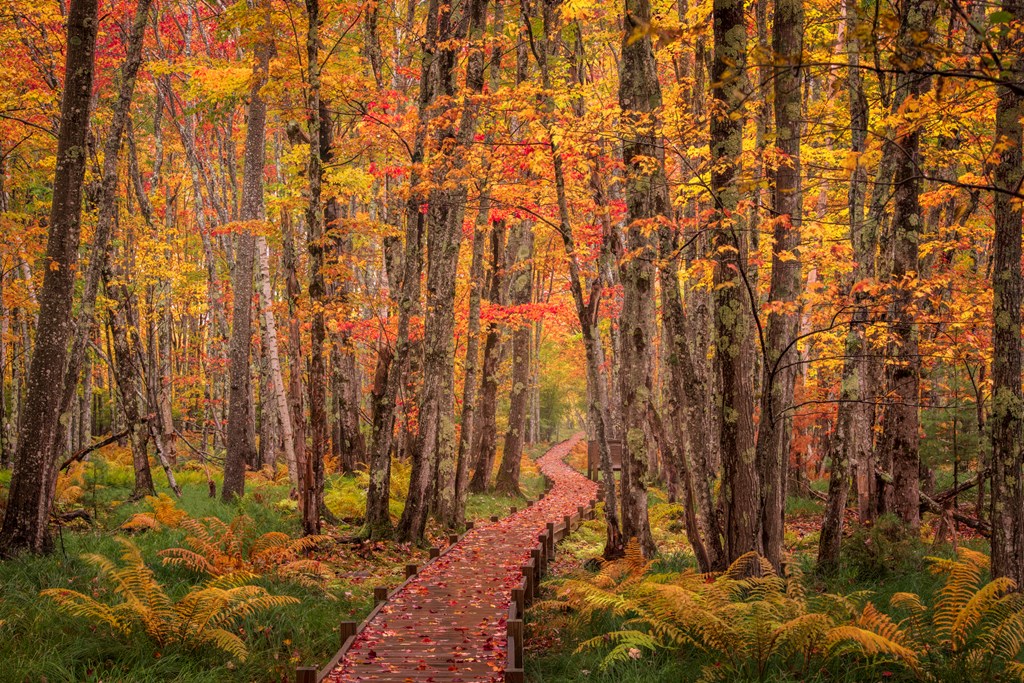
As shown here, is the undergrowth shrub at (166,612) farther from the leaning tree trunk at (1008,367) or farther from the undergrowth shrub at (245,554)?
the leaning tree trunk at (1008,367)

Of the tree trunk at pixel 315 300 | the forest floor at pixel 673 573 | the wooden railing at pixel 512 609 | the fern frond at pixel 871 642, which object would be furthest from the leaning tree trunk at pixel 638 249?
the fern frond at pixel 871 642

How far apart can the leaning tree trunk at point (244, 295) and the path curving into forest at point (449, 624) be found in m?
5.58

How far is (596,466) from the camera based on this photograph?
102 ft

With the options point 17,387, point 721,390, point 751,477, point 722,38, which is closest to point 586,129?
point 722,38

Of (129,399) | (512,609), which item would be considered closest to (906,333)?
(512,609)

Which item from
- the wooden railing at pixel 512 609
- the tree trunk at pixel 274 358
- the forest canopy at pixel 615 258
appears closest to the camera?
the wooden railing at pixel 512 609

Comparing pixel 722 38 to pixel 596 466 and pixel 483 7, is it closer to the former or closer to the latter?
pixel 483 7

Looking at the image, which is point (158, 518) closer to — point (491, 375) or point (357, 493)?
point (357, 493)

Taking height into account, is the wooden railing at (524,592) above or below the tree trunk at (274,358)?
below

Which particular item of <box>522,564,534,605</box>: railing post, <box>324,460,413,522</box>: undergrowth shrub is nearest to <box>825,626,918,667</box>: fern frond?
<box>522,564,534,605</box>: railing post

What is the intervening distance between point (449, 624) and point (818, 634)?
14.2 feet

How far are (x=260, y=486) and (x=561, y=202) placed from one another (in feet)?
37.7

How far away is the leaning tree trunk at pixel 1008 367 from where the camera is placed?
7238mm

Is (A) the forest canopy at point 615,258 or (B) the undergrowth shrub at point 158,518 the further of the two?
(B) the undergrowth shrub at point 158,518
